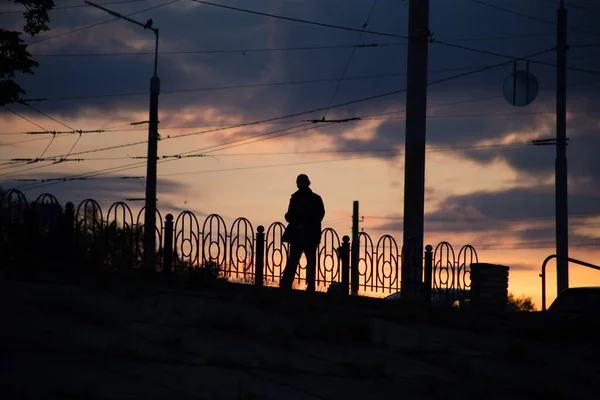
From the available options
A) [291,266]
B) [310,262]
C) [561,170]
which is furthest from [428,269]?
[561,170]

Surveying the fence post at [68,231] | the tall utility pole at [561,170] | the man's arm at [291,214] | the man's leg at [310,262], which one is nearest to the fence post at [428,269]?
the man's leg at [310,262]

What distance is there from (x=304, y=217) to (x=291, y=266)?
1.14m

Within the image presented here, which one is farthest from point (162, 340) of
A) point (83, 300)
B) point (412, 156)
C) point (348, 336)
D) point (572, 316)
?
point (412, 156)

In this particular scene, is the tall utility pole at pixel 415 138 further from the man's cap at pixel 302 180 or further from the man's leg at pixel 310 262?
the man's cap at pixel 302 180

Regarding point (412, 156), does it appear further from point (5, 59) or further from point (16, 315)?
point (5, 59)

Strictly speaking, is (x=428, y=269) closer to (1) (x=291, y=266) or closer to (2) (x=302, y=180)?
(1) (x=291, y=266)

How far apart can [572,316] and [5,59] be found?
23.6m

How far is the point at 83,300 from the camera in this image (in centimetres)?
1292

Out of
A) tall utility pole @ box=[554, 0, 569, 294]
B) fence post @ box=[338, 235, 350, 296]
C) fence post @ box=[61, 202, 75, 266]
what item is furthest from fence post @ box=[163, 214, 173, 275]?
tall utility pole @ box=[554, 0, 569, 294]

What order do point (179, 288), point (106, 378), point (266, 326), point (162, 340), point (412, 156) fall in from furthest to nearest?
1. point (412, 156)
2. point (179, 288)
3. point (266, 326)
4. point (162, 340)
5. point (106, 378)

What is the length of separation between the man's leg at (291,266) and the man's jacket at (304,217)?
0.58ft

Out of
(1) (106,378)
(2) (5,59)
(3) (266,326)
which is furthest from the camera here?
(2) (5,59)

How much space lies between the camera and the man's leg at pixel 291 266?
61.8 feet

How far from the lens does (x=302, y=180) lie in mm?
18641
